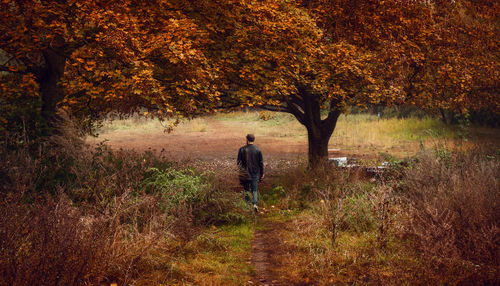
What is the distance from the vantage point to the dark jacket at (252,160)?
11039 mm

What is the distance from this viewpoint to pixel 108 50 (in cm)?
1033

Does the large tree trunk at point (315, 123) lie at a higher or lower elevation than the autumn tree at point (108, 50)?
lower

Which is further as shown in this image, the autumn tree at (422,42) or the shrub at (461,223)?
the autumn tree at (422,42)

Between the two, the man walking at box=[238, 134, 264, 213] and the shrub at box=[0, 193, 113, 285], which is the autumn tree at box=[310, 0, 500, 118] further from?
the shrub at box=[0, 193, 113, 285]

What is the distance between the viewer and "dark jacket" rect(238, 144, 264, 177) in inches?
435

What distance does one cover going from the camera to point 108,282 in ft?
18.9

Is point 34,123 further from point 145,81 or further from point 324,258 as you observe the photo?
point 324,258

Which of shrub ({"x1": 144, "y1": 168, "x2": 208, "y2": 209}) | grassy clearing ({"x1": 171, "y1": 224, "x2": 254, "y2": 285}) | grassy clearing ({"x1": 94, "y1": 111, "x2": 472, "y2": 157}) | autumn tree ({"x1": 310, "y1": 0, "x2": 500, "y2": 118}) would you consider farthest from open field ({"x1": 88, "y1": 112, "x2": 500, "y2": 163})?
grassy clearing ({"x1": 171, "y1": 224, "x2": 254, "y2": 285})

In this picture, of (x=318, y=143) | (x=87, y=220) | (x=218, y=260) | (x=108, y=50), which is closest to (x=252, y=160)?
(x=218, y=260)

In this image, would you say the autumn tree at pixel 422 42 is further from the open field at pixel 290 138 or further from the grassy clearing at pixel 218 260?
the open field at pixel 290 138

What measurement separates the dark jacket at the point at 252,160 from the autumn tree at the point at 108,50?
5.31 feet

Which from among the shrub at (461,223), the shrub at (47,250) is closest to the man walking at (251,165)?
the shrub at (461,223)

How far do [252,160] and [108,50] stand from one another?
454cm

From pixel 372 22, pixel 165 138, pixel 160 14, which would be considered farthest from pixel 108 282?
pixel 165 138
